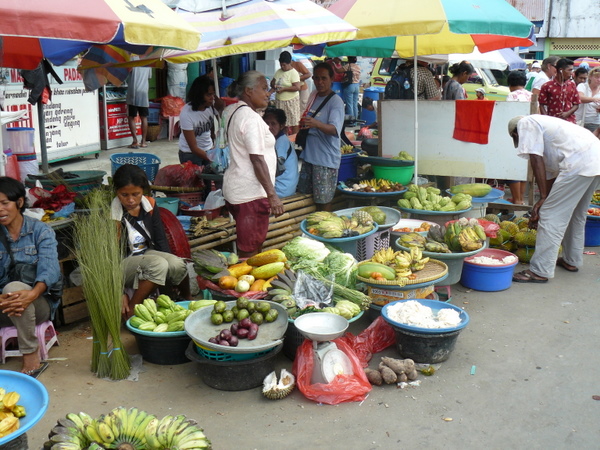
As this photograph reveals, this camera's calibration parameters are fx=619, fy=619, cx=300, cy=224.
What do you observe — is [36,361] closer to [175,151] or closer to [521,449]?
[521,449]

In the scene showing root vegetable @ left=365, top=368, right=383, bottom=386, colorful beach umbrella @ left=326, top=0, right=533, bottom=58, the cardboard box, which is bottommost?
root vegetable @ left=365, top=368, right=383, bottom=386

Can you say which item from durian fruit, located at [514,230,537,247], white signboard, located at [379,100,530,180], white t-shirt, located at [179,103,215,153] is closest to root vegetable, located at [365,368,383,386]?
durian fruit, located at [514,230,537,247]

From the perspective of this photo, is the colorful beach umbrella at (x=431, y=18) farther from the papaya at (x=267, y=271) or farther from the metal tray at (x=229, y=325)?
the metal tray at (x=229, y=325)

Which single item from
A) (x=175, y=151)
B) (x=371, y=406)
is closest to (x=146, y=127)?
(x=175, y=151)

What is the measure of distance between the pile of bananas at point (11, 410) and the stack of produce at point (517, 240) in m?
5.16

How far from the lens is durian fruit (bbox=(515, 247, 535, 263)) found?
669 cm

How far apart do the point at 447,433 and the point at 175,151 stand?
31.9ft

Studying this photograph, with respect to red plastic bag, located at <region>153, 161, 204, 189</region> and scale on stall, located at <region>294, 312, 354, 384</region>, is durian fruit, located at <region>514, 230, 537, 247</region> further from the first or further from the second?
red plastic bag, located at <region>153, 161, 204, 189</region>

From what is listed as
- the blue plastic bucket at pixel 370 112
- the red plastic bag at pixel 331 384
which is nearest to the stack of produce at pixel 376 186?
the red plastic bag at pixel 331 384

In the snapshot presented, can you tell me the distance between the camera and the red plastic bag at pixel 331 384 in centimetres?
385

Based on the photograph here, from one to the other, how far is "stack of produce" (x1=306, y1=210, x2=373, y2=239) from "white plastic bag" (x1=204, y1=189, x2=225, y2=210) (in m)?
1.01

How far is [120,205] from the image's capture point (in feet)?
15.3

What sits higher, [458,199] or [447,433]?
[458,199]

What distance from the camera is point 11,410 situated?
2711mm
